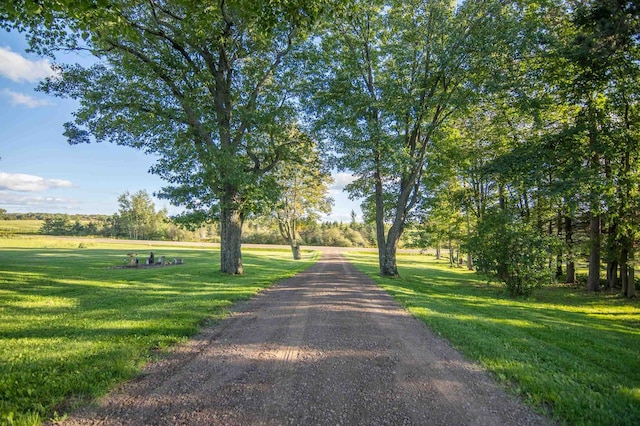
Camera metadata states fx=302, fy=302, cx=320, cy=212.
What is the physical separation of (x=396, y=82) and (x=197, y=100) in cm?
1005

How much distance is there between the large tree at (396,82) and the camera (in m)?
14.9

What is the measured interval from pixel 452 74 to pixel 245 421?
17.1 m

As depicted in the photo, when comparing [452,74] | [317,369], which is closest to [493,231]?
[452,74]

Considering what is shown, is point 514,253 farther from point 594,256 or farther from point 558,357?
point 558,357

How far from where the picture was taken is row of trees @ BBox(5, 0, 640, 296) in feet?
42.2

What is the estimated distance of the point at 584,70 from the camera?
11781 mm

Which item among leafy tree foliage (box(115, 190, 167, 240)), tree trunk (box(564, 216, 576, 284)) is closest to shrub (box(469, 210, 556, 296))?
tree trunk (box(564, 216, 576, 284))

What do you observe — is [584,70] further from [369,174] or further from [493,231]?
[369,174]

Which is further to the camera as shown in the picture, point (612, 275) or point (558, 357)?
point (612, 275)

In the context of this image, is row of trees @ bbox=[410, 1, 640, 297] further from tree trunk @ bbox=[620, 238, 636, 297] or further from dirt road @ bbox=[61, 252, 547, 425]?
dirt road @ bbox=[61, 252, 547, 425]

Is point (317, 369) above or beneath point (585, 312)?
above

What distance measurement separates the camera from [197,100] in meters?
15.0

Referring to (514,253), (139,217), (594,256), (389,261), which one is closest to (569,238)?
(594,256)

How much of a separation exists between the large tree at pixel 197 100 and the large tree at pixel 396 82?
10.5 ft
